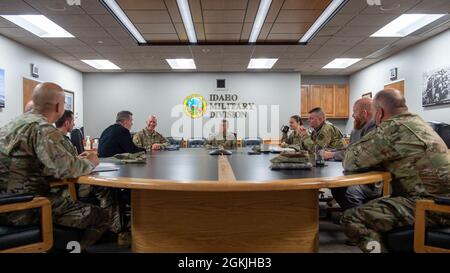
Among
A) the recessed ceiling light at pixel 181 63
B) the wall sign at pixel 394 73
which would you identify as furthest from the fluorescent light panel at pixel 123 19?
the wall sign at pixel 394 73

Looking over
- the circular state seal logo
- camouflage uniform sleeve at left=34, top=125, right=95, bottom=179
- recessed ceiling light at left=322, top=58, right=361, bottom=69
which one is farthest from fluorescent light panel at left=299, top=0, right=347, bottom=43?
camouflage uniform sleeve at left=34, top=125, right=95, bottom=179

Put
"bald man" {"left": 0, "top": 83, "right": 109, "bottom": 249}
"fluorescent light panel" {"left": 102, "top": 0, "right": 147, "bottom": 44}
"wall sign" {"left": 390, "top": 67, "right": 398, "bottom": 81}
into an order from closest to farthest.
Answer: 1. "bald man" {"left": 0, "top": 83, "right": 109, "bottom": 249}
2. "fluorescent light panel" {"left": 102, "top": 0, "right": 147, "bottom": 44}
3. "wall sign" {"left": 390, "top": 67, "right": 398, "bottom": 81}

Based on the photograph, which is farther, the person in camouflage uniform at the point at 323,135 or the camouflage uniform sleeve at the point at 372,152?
the person in camouflage uniform at the point at 323,135

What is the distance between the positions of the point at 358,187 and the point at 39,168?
255cm

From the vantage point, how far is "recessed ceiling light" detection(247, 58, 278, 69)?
26.0 feet

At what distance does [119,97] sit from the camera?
951 cm

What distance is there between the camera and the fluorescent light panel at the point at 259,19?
456 centimetres

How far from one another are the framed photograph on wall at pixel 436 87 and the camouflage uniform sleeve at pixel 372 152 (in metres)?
4.65

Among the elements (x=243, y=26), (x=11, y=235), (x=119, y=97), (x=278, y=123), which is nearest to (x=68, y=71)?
(x=119, y=97)

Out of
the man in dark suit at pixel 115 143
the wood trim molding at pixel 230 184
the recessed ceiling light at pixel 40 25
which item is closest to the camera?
the wood trim molding at pixel 230 184

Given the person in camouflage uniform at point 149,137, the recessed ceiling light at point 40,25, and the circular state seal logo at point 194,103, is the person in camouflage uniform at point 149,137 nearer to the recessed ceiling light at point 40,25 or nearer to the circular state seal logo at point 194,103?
the recessed ceiling light at point 40,25

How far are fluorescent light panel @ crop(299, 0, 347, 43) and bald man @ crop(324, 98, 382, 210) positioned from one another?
1.85 meters

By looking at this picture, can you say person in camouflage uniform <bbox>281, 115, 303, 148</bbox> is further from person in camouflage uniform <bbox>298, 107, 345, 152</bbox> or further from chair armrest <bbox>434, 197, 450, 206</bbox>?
chair armrest <bbox>434, 197, 450, 206</bbox>
